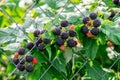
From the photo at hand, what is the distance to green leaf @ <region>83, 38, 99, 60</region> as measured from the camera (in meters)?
1.75

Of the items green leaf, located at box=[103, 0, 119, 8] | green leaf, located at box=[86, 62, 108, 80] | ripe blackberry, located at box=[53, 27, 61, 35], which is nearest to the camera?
ripe blackberry, located at box=[53, 27, 61, 35]

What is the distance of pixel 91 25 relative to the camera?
5.65 feet

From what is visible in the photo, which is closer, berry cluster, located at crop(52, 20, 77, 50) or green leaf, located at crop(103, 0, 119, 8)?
berry cluster, located at crop(52, 20, 77, 50)

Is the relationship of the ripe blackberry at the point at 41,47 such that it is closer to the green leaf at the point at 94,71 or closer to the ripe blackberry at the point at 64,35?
the ripe blackberry at the point at 64,35

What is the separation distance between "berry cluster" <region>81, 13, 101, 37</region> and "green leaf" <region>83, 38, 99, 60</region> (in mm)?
39

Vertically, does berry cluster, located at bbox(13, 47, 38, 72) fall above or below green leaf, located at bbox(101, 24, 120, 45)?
below

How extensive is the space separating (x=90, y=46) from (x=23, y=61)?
0.98 feet

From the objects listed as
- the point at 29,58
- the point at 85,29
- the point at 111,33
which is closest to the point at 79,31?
the point at 85,29

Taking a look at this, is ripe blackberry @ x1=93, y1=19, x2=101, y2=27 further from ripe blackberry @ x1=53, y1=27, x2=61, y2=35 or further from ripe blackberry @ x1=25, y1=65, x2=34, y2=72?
ripe blackberry @ x1=25, y1=65, x2=34, y2=72

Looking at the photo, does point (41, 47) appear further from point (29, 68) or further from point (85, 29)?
point (85, 29)

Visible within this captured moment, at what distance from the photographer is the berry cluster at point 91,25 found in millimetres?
1694

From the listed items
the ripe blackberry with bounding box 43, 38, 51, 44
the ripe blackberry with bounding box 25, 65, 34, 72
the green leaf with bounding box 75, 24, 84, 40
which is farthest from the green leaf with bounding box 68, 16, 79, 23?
the ripe blackberry with bounding box 25, 65, 34, 72

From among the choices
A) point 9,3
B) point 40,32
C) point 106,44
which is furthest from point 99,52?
point 9,3

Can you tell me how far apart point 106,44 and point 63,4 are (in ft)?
0.90
